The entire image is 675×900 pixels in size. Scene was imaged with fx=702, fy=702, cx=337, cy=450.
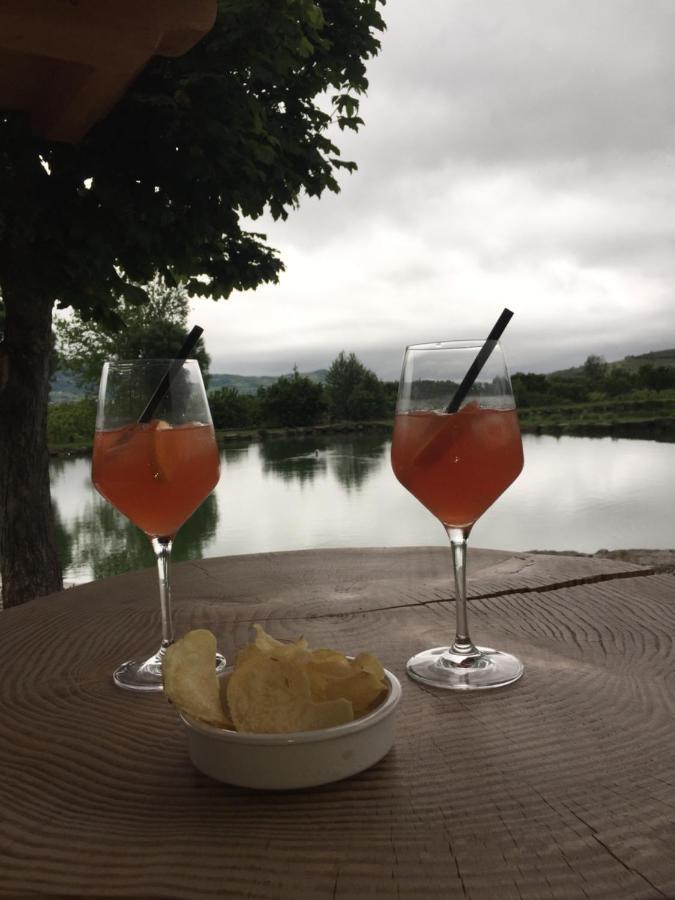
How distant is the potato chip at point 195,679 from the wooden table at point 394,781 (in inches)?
2.5

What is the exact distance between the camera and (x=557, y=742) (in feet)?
2.33

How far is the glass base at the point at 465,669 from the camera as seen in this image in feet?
2.85

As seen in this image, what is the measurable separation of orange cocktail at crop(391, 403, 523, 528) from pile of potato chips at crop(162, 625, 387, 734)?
0.36 m

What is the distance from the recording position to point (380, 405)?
1274cm

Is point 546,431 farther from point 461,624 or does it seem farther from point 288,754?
point 288,754

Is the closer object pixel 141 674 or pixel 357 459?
pixel 141 674

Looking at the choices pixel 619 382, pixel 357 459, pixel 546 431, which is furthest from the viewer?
pixel 357 459

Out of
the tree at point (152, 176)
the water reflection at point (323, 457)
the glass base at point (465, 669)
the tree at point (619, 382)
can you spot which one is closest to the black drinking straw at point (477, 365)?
the glass base at point (465, 669)

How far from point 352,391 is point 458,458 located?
620 inches

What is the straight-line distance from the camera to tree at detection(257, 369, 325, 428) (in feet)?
52.2

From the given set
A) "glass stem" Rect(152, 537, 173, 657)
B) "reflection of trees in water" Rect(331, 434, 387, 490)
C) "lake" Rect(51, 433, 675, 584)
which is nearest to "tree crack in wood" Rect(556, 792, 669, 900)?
"glass stem" Rect(152, 537, 173, 657)

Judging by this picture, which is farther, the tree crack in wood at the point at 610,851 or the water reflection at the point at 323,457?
the water reflection at the point at 323,457

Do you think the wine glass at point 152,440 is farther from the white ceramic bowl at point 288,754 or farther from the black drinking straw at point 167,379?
→ the white ceramic bowl at point 288,754

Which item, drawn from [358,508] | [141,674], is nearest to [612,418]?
[358,508]
